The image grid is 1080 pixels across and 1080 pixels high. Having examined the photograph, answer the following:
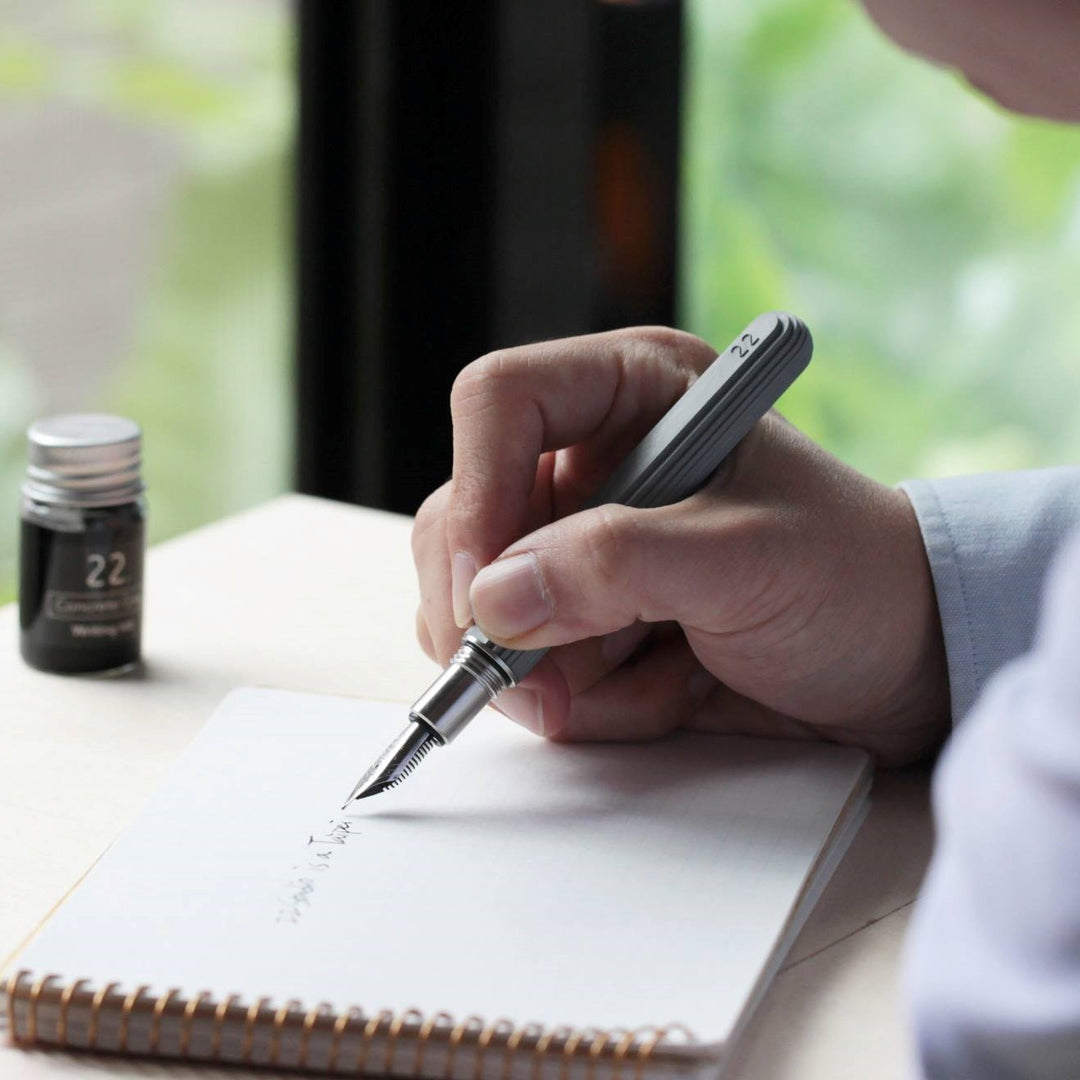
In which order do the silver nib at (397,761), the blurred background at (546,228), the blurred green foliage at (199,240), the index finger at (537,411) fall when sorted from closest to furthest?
1. the silver nib at (397,761)
2. the index finger at (537,411)
3. the blurred green foliage at (199,240)
4. the blurred background at (546,228)

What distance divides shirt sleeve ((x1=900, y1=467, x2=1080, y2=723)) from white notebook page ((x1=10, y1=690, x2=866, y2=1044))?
0.08m

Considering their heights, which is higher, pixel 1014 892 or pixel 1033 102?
pixel 1033 102

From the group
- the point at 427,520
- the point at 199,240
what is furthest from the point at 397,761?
the point at 199,240

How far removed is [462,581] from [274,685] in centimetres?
15

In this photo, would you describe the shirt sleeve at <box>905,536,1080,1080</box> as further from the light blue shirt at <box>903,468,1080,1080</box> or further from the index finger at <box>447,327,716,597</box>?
the index finger at <box>447,327,716,597</box>

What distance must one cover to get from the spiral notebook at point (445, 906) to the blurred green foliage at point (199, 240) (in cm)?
105

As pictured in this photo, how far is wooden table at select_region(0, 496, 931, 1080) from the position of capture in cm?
51

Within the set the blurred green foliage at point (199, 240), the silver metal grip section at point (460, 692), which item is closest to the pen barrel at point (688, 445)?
the silver metal grip section at point (460, 692)

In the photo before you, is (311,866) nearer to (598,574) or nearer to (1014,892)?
(598,574)

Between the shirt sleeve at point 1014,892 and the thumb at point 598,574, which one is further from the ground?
the shirt sleeve at point 1014,892

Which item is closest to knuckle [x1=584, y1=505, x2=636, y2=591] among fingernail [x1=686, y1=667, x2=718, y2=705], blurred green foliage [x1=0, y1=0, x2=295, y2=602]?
fingernail [x1=686, y1=667, x2=718, y2=705]

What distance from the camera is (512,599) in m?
0.65

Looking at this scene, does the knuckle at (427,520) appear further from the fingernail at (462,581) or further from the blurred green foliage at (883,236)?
the blurred green foliage at (883,236)

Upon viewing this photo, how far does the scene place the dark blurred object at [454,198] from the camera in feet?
6.00
